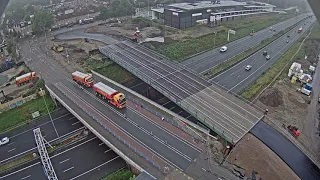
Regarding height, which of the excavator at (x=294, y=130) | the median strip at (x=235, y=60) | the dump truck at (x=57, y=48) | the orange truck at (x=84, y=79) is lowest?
the excavator at (x=294, y=130)

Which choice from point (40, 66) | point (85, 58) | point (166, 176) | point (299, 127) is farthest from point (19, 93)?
point (299, 127)

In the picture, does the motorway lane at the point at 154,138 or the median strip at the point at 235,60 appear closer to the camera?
the motorway lane at the point at 154,138

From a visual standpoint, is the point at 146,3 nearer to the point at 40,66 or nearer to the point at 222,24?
the point at 222,24

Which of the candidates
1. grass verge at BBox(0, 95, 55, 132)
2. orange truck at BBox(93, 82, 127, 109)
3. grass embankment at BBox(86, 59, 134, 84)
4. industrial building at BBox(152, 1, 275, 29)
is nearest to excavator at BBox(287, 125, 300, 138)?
orange truck at BBox(93, 82, 127, 109)

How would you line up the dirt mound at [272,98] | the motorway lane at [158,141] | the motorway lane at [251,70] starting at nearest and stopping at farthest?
the motorway lane at [158,141], the dirt mound at [272,98], the motorway lane at [251,70]

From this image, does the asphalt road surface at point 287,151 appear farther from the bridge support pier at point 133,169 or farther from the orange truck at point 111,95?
the orange truck at point 111,95

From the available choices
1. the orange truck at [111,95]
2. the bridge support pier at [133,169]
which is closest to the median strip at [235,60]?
the orange truck at [111,95]

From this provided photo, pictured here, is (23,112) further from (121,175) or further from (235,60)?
(235,60)
